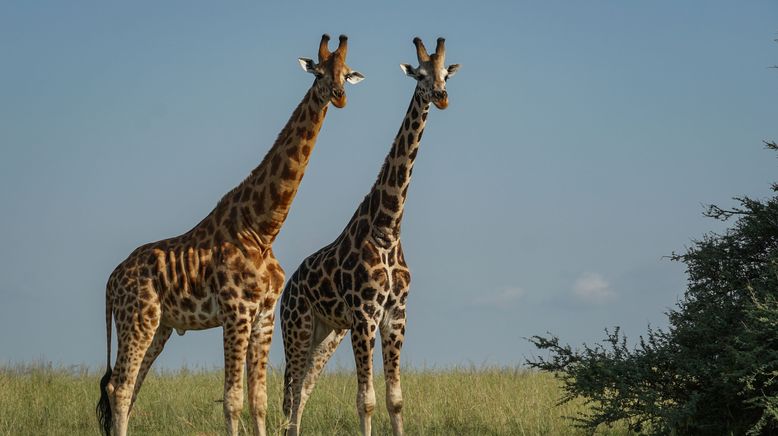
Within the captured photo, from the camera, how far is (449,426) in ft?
40.7

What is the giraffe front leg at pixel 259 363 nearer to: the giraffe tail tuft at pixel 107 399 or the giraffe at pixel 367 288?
the giraffe at pixel 367 288

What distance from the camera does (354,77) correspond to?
9391 mm

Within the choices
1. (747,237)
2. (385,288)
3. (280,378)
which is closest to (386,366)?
(385,288)

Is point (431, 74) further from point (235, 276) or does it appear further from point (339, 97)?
point (235, 276)

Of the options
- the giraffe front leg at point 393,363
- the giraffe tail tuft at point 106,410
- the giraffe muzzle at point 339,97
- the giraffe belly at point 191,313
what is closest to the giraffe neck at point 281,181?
the giraffe muzzle at point 339,97

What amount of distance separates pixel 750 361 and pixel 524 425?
3729 mm

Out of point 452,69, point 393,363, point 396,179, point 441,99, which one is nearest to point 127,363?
point 393,363

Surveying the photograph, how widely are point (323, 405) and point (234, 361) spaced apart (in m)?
5.14

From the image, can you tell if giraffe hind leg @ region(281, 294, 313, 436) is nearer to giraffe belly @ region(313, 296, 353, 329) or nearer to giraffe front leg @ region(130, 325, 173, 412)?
giraffe belly @ region(313, 296, 353, 329)

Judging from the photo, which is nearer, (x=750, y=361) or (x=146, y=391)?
(x=750, y=361)

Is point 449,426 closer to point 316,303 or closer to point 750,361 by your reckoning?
point 316,303

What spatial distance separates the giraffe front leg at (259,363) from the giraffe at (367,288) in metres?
0.62

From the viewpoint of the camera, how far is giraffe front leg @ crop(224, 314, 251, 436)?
29.3 ft

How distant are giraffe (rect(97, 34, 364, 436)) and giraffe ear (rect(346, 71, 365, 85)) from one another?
0.03 feet
